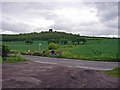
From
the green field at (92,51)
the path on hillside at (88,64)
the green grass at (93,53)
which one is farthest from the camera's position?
the green field at (92,51)

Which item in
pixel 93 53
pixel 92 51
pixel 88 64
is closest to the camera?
pixel 88 64

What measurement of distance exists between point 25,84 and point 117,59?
81.8 ft

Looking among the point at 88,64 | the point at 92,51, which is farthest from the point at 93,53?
the point at 88,64

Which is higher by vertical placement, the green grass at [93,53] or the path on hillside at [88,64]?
the green grass at [93,53]

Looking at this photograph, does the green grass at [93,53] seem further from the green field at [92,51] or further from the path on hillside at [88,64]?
the path on hillside at [88,64]

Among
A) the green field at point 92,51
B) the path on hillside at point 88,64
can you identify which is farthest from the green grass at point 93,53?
the path on hillside at point 88,64

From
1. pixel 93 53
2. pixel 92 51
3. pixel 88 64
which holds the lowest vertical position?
pixel 88 64

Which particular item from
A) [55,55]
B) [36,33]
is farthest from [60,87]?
[36,33]

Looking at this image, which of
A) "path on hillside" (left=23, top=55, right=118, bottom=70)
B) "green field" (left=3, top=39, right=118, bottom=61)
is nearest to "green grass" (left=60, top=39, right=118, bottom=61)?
"green field" (left=3, top=39, right=118, bottom=61)

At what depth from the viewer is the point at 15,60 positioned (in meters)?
31.1

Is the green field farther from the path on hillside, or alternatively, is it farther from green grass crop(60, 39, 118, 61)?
the path on hillside

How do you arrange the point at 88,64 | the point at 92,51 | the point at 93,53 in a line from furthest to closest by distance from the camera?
the point at 92,51 < the point at 93,53 < the point at 88,64

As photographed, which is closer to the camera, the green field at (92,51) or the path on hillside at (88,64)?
the path on hillside at (88,64)

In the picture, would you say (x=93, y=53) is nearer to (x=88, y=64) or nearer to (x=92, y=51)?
(x=92, y=51)
